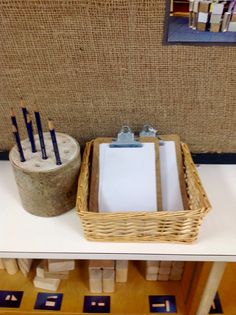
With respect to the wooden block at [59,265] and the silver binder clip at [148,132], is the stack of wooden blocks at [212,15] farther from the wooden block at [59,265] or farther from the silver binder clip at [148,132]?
the wooden block at [59,265]

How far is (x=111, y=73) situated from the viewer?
2.29 feet

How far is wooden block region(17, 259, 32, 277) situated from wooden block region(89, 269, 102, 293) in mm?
219

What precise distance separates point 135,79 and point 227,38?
0.22 meters

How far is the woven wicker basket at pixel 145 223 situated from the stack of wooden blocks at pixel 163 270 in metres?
0.39

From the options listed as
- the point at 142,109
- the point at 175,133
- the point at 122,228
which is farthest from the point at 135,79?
the point at 122,228

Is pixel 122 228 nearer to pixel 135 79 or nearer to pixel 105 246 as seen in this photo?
pixel 105 246

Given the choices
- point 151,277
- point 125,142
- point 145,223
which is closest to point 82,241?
point 145,223

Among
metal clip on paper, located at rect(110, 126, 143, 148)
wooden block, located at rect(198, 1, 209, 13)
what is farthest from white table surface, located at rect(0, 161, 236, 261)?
wooden block, located at rect(198, 1, 209, 13)

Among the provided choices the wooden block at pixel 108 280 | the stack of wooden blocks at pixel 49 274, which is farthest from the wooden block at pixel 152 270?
the stack of wooden blocks at pixel 49 274

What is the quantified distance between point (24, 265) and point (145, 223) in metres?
0.59

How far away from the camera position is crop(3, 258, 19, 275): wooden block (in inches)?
38.4

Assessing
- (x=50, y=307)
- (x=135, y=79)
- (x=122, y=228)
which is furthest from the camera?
(x=50, y=307)

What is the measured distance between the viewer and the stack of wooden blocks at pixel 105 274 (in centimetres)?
94

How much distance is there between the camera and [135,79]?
706 mm
